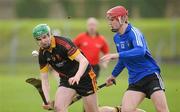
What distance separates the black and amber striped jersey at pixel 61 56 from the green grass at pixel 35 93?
4.27 metres

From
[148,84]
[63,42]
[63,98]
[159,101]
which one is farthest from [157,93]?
[63,42]

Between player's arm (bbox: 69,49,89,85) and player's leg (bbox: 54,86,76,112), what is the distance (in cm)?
64

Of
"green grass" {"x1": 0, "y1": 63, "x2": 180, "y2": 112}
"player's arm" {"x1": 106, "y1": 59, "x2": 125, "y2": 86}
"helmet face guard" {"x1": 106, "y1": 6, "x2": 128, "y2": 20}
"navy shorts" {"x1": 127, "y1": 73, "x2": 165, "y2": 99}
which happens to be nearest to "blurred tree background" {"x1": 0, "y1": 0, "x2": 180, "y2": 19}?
"green grass" {"x1": 0, "y1": 63, "x2": 180, "y2": 112}

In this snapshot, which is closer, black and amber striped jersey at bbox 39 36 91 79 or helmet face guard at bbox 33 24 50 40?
helmet face guard at bbox 33 24 50 40

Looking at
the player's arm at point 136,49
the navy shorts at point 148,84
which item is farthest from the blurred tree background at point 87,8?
the player's arm at point 136,49

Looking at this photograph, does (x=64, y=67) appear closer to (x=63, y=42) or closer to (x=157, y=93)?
(x=63, y=42)

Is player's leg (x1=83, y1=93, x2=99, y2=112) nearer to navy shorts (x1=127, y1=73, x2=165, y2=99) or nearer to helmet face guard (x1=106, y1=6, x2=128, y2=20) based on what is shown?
navy shorts (x1=127, y1=73, x2=165, y2=99)

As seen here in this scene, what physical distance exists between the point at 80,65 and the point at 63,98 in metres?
0.81

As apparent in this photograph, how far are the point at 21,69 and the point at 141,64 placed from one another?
23843 mm

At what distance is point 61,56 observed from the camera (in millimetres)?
11875

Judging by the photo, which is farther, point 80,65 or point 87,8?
point 87,8

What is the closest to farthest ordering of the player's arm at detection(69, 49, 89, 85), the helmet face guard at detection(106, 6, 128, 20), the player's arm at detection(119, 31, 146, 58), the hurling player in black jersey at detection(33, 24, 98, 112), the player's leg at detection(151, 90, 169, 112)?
1. the player's arm at detection(69, 49, 89, 85)
2. the player's arm at detection(119, 31, 146, 58)
3. the player's leg at detection(151, 90, 169, 112)
4. the hurling player in black jersey at detection(33, 24, 98, 112)
5. the helmet face guard at detection(106, 6, 128, 20)

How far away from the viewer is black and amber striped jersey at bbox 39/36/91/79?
11781 mm

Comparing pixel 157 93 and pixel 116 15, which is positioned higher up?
pixel 116 15
